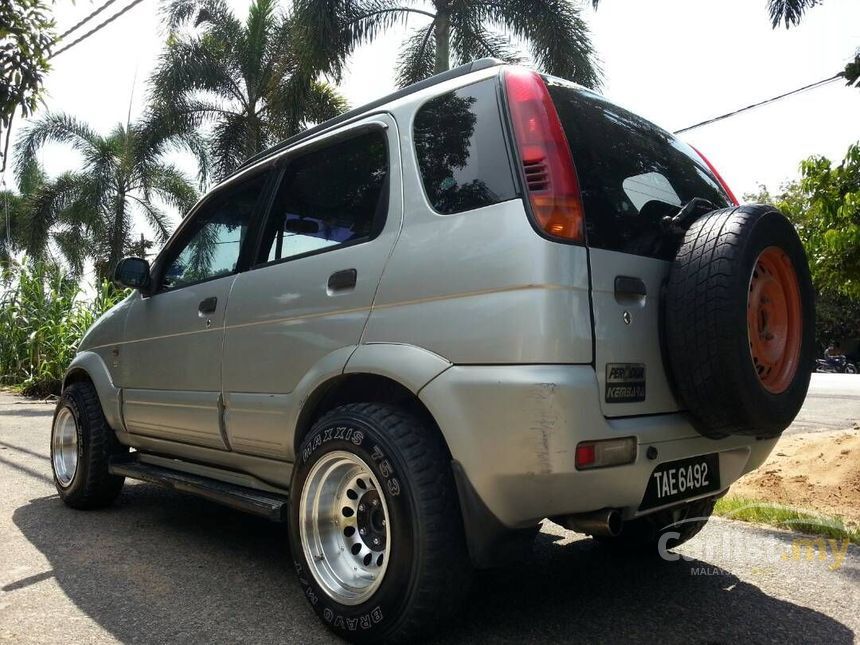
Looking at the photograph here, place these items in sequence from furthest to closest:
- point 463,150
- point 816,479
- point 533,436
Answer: point 816,479 < point 463,150 < point 533,436

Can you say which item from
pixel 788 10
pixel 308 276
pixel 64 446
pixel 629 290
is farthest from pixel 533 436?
pixel 788 10

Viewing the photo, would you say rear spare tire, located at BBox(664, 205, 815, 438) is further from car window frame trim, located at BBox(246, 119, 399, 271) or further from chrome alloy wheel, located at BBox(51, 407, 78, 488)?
chrome alloy wheel, located at BBox(51, 407, 78, 488)

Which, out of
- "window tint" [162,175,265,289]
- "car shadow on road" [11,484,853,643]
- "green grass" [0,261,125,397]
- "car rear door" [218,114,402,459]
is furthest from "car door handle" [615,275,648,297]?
Result: "green grass" [0,261,125,397]

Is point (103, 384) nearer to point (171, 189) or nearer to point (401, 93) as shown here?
point (401, 93)

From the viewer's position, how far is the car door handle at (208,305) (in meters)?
3.47

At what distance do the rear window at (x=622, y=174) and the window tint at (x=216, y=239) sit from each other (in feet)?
5.46

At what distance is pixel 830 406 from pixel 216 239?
32.0 feet

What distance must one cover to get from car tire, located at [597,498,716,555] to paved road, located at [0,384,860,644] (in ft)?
0.27

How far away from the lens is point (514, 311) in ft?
7.18

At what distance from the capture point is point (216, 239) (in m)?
3.82

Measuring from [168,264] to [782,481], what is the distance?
445 cm

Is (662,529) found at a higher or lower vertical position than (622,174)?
lower

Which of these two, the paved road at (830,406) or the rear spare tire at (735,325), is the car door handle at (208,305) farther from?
the paved road at (830,406)

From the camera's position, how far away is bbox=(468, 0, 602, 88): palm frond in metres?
14.3
